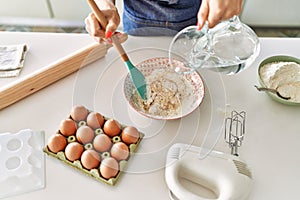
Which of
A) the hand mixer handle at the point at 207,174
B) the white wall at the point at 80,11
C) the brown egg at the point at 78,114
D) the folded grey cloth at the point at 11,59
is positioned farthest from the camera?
the white wall at the point at 80,11

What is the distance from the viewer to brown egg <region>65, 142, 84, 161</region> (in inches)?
26.0

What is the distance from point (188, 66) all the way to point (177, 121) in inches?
5.6

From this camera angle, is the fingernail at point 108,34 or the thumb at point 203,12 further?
the fingernail at point 108,34

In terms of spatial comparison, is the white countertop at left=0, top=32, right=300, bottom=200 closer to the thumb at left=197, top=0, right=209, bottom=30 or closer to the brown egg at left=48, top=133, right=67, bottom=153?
the brown egg at left=48, top=133, right=67, bottom=153

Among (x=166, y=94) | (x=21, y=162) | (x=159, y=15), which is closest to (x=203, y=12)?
(x=166, y=94)

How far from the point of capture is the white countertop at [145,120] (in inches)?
25.6

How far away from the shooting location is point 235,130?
0.73 metres

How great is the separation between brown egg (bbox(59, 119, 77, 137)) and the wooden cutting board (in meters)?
0.14

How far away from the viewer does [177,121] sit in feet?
2.43

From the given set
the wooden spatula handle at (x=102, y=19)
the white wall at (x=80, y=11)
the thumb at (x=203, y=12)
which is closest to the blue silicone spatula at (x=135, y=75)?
the wooden spatula handle at (x=102, y=19)

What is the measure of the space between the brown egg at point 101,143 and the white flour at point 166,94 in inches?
4.6

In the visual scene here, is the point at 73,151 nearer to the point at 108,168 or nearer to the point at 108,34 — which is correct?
the point at 108,168

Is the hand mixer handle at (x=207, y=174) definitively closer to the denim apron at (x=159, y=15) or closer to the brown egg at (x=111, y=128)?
the brown egg at (x=111, y=128)

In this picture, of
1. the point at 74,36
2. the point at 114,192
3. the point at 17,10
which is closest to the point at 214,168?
the point at 114,192
